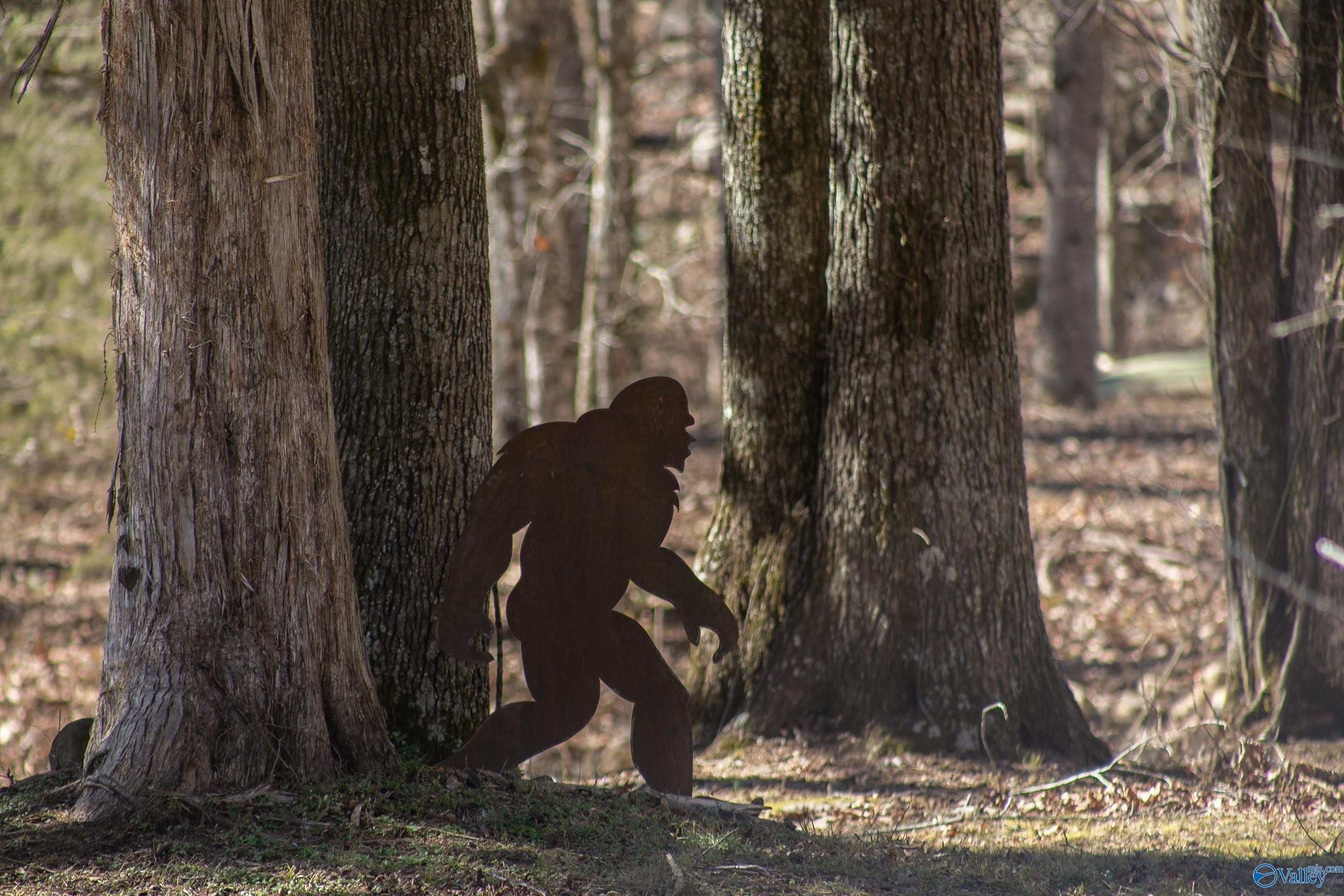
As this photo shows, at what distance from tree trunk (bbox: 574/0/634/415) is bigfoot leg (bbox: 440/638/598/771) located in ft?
21.4

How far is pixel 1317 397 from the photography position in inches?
224

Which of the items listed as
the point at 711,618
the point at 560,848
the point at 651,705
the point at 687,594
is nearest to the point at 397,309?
the point at 687,594

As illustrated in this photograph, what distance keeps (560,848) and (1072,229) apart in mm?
12820

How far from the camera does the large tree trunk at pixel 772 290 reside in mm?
5594

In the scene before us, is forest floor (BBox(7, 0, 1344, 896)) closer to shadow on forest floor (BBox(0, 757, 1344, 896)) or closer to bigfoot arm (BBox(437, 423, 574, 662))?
shadow on forest floor (BBox(0, 757, 1344, 896))

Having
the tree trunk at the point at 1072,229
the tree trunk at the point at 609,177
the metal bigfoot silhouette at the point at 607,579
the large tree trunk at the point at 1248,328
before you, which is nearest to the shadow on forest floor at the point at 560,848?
the metal bigfoot silhouette at the point at 607,579

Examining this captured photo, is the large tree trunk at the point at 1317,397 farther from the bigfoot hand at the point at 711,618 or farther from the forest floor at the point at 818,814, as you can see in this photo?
the bigfoot hand at the point at 711,618

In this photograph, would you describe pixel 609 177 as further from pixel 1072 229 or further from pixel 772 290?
pixel 1072 229

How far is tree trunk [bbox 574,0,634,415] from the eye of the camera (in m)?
10.8

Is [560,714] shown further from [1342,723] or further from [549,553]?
[1342,723]

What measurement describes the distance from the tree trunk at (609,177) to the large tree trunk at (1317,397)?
644cm

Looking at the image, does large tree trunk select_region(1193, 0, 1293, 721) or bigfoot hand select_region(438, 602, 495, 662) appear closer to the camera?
bigfoot hand select_region(438, 602, 495, 662)

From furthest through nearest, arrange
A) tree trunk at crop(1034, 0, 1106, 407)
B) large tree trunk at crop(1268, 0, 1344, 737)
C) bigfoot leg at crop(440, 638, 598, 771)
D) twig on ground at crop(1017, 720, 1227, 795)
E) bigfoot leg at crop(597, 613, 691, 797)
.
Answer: tree trunk at crop(1034, 0, 1106, 407) → large tree trunk at crop(1268, 0, 1344, 737) → twig on ground at crop(1017, 720, 1227, 795) → bigfoot leg at crop(597, 613, 691, 797) → bigfoot leg at crop(440, 638, 598, 771)

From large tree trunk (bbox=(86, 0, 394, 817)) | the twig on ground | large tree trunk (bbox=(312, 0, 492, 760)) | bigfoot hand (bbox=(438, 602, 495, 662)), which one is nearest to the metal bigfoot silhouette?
bigfoot hand (bbox=(438, 602, 495, 662))
